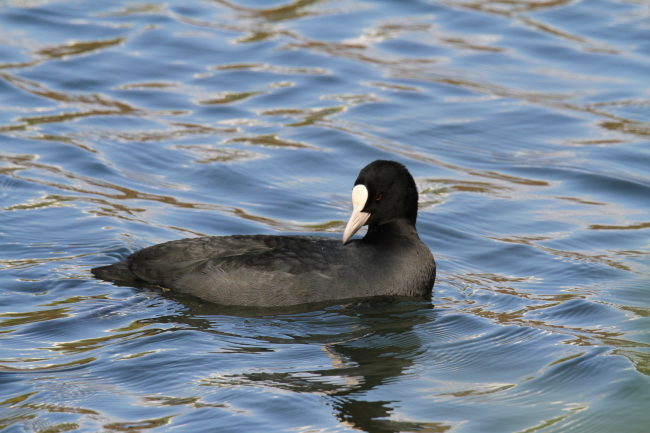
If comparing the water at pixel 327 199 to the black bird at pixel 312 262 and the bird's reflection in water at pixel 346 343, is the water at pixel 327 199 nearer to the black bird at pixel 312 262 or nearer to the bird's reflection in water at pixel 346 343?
the bird's reflection in water at pixel 346 343

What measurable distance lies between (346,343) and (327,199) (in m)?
2.94

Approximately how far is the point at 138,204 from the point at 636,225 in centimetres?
451

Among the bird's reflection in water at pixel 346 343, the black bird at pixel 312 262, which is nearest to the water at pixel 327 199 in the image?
the bird's reflection in water at pixel 346 343

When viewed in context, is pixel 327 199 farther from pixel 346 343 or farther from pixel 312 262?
pixel 346 343

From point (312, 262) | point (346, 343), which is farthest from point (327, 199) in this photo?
point (346, 343)

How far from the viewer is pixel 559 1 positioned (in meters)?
Result: 14.5

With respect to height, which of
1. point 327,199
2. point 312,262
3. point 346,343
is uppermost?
point 312,262

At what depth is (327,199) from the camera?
27.3 ft

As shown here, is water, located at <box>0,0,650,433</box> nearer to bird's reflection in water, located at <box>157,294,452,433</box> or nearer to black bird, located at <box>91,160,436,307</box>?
bird's reflection in water, located at <box>157,294,452,433</box>

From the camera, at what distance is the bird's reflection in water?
4.69 m

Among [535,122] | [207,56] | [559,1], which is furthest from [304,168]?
[559,1]

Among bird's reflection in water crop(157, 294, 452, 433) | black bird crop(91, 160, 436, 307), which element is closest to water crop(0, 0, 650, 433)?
bird's reflection in water crop(157, 294, 452, 433)

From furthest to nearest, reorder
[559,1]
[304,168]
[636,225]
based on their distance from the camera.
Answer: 1. [559,1]
2. [304,168]
3. [636,225]

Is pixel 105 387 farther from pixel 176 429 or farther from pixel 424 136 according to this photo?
pixel 424 136
